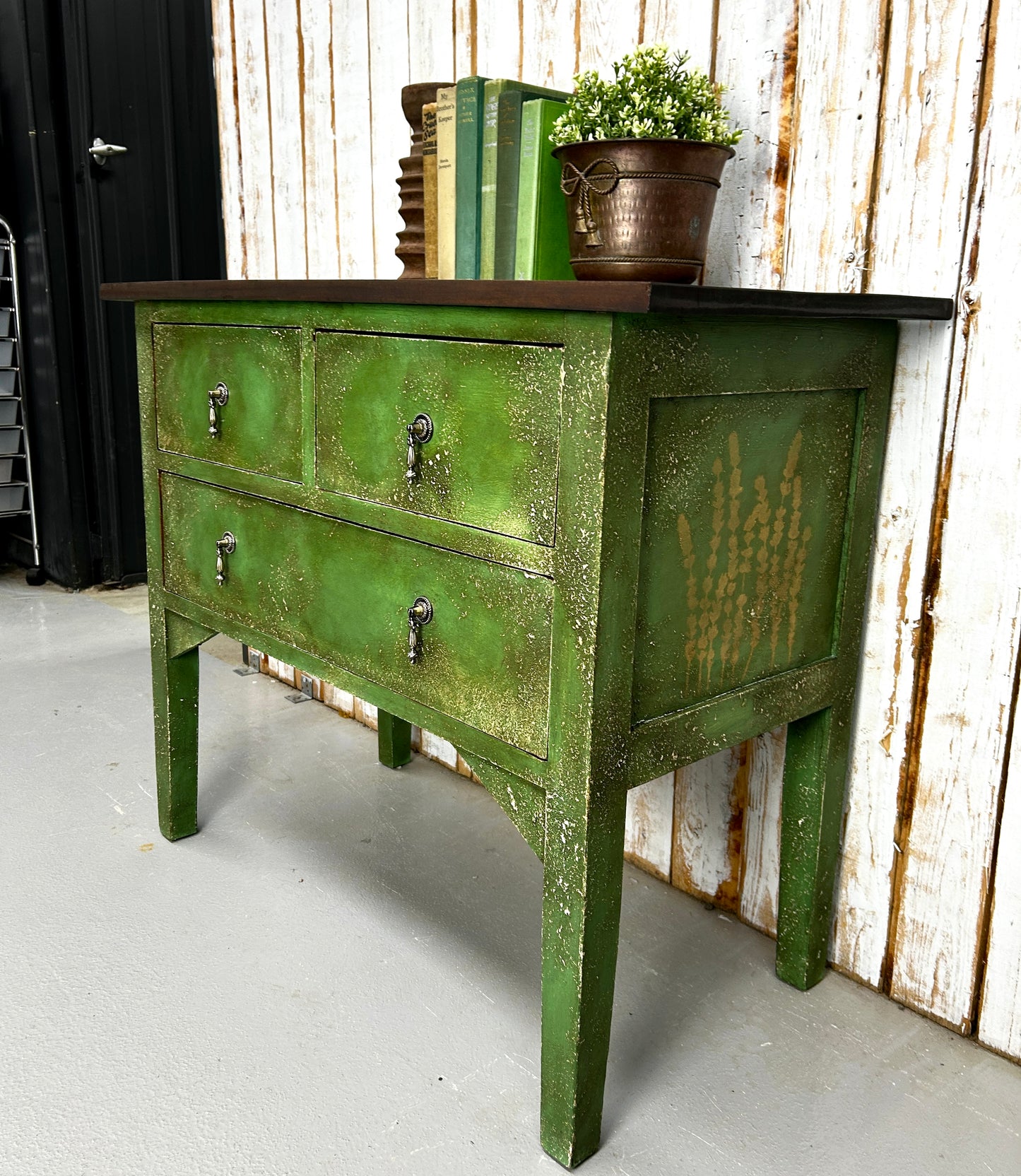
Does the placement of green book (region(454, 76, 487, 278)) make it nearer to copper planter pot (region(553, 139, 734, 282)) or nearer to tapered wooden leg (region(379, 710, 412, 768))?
copper planter pot (region(553, 139, 734, 282))

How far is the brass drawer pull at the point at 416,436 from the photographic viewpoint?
4.16 ft

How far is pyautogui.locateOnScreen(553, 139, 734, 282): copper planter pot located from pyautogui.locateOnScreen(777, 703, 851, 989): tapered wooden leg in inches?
26.1

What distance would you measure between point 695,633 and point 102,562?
3090mm

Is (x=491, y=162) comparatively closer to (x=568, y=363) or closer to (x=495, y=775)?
(x=568, y=363)

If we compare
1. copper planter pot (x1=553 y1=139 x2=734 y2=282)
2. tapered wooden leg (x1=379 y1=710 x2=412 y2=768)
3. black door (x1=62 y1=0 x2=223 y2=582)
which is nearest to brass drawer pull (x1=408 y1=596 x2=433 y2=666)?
copper planter pot (x1=553 y1=139 x2=734 y2=282)

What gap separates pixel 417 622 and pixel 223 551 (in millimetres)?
520

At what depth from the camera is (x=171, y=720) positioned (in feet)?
6.44

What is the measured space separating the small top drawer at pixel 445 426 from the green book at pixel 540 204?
10.0 inches

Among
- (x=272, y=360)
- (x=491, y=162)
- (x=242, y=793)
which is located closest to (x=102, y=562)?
(x=242, y=793)

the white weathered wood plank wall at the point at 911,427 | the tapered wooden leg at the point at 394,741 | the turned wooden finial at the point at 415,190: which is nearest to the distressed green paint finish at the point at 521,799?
the white weathered wood plank wall at the point at 911,427

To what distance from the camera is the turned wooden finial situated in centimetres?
164

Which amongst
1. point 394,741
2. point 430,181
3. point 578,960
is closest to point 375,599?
point 578,960

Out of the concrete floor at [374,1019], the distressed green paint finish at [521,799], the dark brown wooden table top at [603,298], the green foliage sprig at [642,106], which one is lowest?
the concrete floor at [374,1019]

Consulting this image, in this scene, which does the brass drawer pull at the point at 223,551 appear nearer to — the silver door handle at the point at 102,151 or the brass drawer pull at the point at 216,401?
the brass drawer pull at the point at 216,401
